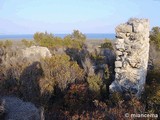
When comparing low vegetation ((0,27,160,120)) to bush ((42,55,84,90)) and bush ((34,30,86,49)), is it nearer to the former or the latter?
bush ((42,55,84,90))

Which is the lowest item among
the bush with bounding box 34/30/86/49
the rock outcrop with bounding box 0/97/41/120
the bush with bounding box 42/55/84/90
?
the rock outcrop with bounding box 0/97/41/120

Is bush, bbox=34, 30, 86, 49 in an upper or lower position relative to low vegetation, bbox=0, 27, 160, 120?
upper

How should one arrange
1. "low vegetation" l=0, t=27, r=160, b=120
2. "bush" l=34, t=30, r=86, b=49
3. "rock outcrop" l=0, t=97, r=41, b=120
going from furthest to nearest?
1. "bush" l=34, t=30, r=86, b=49
2. "low vegetation" l=0, t=27, r=160, b=120
3. "rock outcrop" l=0, t=97, r=41, b=120

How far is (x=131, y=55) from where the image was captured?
13242 millimetres

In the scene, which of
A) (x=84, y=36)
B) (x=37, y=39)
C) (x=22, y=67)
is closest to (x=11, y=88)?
(x=22, y=67)

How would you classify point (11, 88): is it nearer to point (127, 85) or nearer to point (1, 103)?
point (1, 103)

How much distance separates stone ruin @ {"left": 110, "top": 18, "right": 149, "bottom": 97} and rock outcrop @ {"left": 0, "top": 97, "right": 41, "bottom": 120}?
401 centimetres

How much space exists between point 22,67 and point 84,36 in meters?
20.0

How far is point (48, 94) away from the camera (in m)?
14.5

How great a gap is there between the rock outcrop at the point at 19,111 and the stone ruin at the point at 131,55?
13.2 feet

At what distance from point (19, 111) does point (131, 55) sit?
5719 mm

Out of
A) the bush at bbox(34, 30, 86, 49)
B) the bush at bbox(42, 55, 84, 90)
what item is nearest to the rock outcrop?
the bush at bbox(42, 55, 84, 90)

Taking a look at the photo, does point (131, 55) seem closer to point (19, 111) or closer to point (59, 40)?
point (19, 111)

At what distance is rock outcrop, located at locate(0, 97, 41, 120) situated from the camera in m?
11.2
